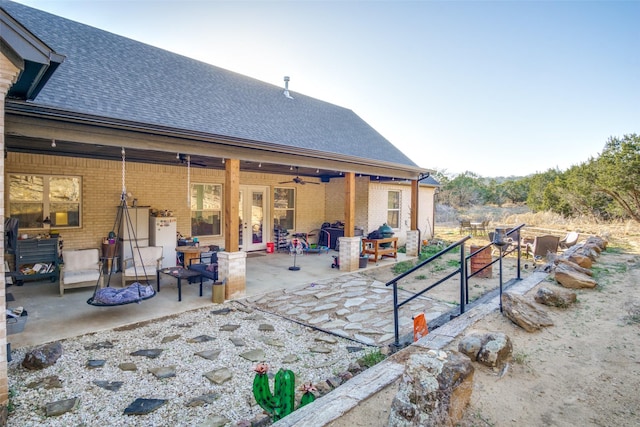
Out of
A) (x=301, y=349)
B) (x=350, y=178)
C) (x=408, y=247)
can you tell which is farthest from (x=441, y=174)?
(x=301, y=349)

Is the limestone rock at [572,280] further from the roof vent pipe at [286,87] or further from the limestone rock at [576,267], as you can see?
the roof vent pipe at [286,87]

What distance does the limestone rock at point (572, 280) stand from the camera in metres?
5.78

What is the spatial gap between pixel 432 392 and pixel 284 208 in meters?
10.2

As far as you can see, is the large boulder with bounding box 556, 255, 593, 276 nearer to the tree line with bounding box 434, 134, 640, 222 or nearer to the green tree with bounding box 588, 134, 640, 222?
the tree line with bounding box 434, 134, 640, 222

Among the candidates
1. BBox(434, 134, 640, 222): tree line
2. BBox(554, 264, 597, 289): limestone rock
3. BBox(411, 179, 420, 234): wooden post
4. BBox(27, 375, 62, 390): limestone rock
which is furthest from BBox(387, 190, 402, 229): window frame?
BBox(27, 375, 62, 390): limestone rock

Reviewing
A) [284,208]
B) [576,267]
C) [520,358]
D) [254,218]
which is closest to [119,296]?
[520,358]

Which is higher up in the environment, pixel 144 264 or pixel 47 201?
pixel 47 201

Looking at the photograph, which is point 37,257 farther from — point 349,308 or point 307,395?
point 307,395

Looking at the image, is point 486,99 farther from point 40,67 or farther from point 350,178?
point 40,67

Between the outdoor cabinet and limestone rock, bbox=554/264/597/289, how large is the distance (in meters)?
9.22

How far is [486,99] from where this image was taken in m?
17.5

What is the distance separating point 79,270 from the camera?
6453 mm

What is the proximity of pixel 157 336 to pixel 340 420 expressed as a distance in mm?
3226

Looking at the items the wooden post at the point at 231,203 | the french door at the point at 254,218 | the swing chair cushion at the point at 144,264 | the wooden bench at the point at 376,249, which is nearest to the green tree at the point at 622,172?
the wooden bench at the point at 376,249
